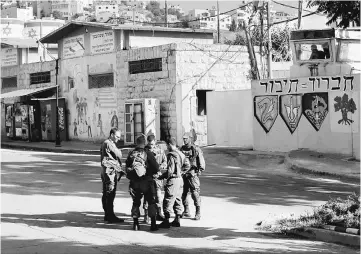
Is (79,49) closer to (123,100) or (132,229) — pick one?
(123,100)

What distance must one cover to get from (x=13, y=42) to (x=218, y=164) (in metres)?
23.4

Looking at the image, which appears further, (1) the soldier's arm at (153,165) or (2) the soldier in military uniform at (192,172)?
(2) the soldier in military uniform at (192,172)

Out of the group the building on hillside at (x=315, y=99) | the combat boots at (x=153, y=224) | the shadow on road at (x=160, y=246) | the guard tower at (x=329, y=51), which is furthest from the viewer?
the guard tower at (x=329, y=51)

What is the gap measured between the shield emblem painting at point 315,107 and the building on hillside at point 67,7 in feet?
444

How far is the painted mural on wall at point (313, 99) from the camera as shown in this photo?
65.7ft

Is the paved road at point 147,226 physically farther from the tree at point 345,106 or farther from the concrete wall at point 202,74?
Result: the concrete wall at point 202,74

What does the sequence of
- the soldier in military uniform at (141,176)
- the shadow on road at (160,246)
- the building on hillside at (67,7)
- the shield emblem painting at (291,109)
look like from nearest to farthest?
the shadow on road at (160,246) < the soldier in military uniform at (141,176) < the shield emblem painting at (291,109) < the building on hillside at (67,7)

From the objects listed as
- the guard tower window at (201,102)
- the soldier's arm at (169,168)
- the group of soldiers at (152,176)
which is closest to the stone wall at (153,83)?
the guard tower window at (201,102)

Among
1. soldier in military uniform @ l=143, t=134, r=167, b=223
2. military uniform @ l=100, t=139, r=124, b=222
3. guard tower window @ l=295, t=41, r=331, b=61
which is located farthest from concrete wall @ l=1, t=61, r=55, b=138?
soldier in military uniform @ l=143, t=134, r=167, b=223

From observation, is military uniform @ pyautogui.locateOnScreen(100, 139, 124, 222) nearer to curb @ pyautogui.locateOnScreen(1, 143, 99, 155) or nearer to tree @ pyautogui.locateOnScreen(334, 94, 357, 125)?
tree @ pyautogui.locateOnScreen(334, 94, 357, 125)

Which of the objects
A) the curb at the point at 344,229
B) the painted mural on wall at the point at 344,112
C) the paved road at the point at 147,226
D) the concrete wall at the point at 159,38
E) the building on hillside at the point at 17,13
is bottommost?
the paved road at the point at 147,226

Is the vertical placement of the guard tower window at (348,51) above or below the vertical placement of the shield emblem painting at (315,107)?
above

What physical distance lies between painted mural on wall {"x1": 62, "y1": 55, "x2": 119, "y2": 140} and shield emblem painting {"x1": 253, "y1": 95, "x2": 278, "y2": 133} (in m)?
8.58

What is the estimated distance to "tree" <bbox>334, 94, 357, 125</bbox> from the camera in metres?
19.9
